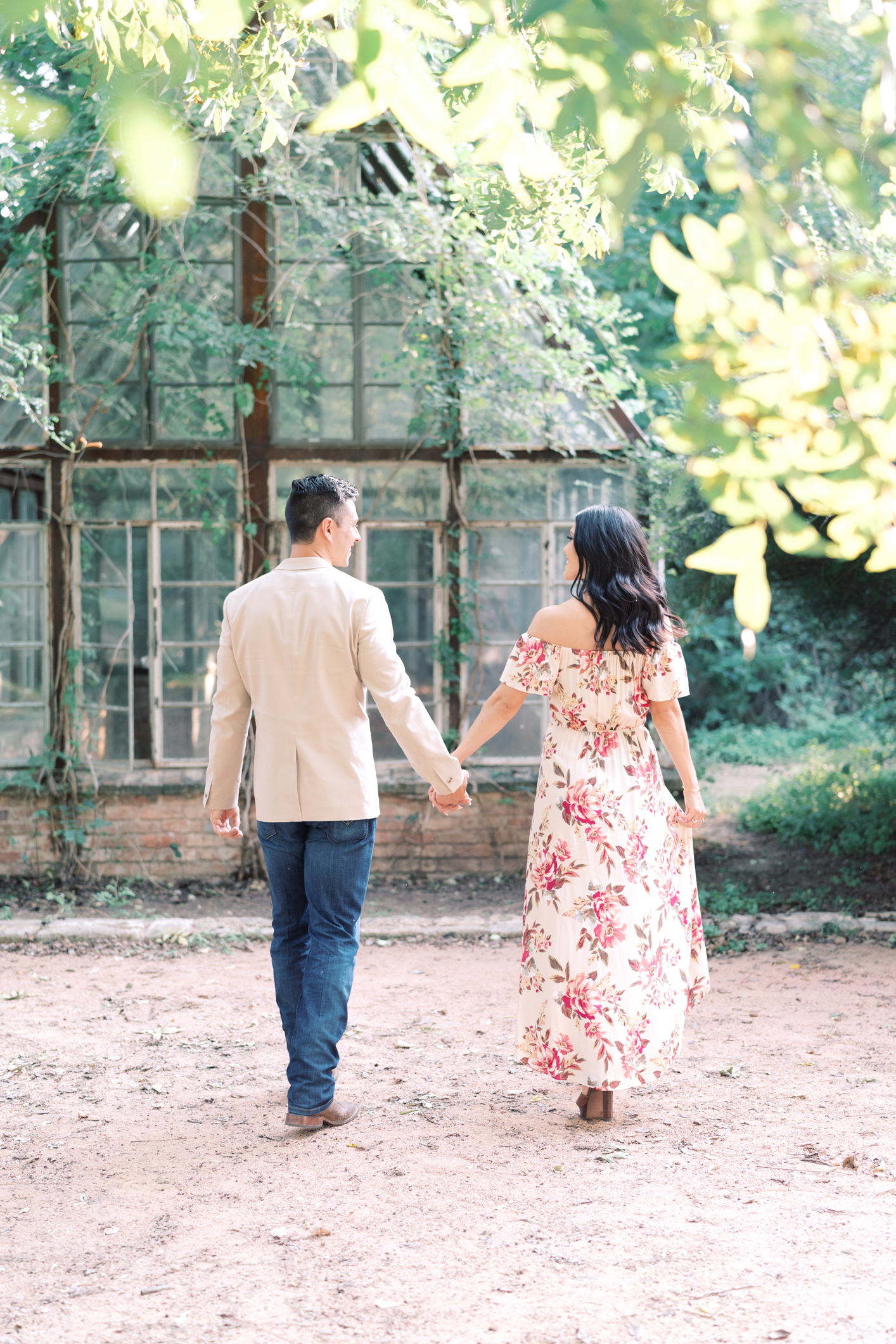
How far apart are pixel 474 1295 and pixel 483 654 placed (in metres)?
5.32

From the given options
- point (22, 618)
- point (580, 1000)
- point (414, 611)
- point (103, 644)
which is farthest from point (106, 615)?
point (580, 1000)

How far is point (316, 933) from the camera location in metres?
3.55

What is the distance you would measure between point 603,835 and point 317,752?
0.95 metres

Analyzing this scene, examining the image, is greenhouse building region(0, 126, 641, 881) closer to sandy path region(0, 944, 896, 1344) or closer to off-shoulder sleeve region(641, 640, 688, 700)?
sandy path region(0, 944, 896, 1344)

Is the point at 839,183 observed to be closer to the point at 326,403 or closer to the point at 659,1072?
the point at 659,1072

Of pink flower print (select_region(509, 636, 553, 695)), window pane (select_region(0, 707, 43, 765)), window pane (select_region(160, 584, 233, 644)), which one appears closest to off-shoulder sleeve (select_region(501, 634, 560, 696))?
pink flower print (select_region(509, 636, 553, 695))

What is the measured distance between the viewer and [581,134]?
11.2 feet

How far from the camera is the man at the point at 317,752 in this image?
353 cm

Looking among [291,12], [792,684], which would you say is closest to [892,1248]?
[291,12]

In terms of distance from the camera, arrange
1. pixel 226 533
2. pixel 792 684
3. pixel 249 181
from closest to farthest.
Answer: pixel 249 181
pixel 226 533
pixel 792 684

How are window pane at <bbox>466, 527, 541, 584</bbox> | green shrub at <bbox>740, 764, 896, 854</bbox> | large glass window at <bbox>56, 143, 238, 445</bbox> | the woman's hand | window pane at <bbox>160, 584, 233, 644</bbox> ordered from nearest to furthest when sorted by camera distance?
the woman's hand
large glass window at <bbox>56, 143, 238, 445</bbox>
window pane at <bbox>160, 584, 233, 644</bbox>
window pane at <bbox>466, 527, 541, 584</bbox>
green shrub at <bbox>740, 764, 896, 854</bbox>

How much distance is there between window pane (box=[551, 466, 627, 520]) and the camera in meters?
7.67

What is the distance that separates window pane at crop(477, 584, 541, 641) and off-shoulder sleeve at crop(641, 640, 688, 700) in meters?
3.99

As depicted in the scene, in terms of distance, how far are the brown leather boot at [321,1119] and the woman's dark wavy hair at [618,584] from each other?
1.74 m
